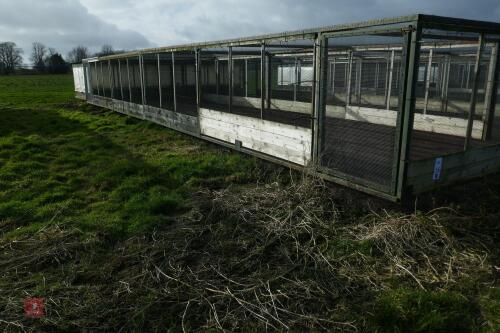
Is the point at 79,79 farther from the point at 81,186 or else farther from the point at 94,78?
the point at 81,186

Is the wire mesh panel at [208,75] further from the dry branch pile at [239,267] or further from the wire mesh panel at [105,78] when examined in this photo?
the dry branch pile at [239,267]

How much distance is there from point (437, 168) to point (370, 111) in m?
4.94

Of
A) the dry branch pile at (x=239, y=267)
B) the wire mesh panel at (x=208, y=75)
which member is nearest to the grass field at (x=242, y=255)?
the dry branch pile at (x=239, y=267)

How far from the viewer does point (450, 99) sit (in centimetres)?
1039

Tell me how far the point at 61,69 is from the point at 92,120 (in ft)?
198

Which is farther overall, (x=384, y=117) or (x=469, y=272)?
(x=384, y=117)

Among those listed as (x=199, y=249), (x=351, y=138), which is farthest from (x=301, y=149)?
(x=199, y=249)

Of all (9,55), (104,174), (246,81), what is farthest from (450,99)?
(9,55)

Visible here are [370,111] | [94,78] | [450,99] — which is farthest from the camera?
[94,78]

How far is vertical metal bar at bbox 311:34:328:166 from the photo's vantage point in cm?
607

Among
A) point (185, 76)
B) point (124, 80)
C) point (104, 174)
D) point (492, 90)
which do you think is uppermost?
point (185, 76)

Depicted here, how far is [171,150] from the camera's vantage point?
9.86 metres

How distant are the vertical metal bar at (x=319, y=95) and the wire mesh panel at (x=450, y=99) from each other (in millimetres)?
1467

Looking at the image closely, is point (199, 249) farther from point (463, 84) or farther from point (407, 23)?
point (463, 84)
